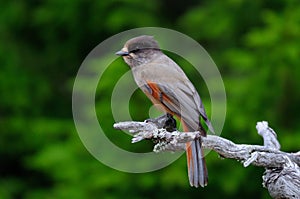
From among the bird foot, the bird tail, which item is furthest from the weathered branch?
the bird foot

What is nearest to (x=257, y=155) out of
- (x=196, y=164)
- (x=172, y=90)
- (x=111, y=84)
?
(x=196, y=164)

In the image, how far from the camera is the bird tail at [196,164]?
414 cm

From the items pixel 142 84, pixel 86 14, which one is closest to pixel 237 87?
pixel 86 14

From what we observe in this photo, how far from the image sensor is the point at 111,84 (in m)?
7.82

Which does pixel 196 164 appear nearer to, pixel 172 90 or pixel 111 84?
pixel 172 90

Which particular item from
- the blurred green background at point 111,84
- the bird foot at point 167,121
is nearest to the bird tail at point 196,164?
the bird foot at point 167,121

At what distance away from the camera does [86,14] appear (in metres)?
10.0

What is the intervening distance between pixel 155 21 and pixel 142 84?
5.27 m

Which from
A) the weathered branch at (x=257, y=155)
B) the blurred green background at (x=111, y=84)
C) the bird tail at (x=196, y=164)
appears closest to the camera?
the weathered branch at (x=257, y=155)

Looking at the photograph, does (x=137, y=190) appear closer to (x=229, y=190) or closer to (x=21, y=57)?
(x=229, y=190)

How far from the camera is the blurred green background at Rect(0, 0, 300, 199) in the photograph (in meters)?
7.79

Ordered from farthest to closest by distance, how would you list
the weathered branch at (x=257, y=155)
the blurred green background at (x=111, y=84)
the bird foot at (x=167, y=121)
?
the blurred green background at (x=111, y=84)
the bird foot at (x=167, y=121)
the weathered branch at (x=257, y=155)

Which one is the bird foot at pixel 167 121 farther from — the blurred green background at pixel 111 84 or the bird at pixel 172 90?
the blurred green background at pixel 111 84

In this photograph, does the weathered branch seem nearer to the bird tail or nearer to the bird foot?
the bird tail
